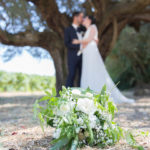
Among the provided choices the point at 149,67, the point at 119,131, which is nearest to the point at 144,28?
the point at 149,67

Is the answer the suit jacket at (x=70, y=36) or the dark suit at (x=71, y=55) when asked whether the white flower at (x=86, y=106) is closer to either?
the dark suit at (x=71, y=55)

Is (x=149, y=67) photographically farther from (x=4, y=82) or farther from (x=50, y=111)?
(x=50, y=111)

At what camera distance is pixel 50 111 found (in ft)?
6.31

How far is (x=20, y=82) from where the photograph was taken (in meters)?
15.5

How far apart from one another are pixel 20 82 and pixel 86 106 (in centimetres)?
1428

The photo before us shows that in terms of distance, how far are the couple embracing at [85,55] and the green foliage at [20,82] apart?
34.2 ft

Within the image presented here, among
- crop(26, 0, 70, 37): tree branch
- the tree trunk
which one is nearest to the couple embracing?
the tree trunk

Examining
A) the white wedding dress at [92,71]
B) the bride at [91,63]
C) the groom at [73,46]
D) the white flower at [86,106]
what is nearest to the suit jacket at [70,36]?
the groom at [73,46]

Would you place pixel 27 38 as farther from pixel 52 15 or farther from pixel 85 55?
pixel 85 55

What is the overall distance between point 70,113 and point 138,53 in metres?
8.00

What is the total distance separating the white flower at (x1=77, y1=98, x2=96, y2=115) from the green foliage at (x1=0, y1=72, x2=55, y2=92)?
531 inches

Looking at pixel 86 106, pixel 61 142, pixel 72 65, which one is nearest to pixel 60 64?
pixel 72 65

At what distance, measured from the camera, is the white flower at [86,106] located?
179 cm

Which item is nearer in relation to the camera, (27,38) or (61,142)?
(61,142)
